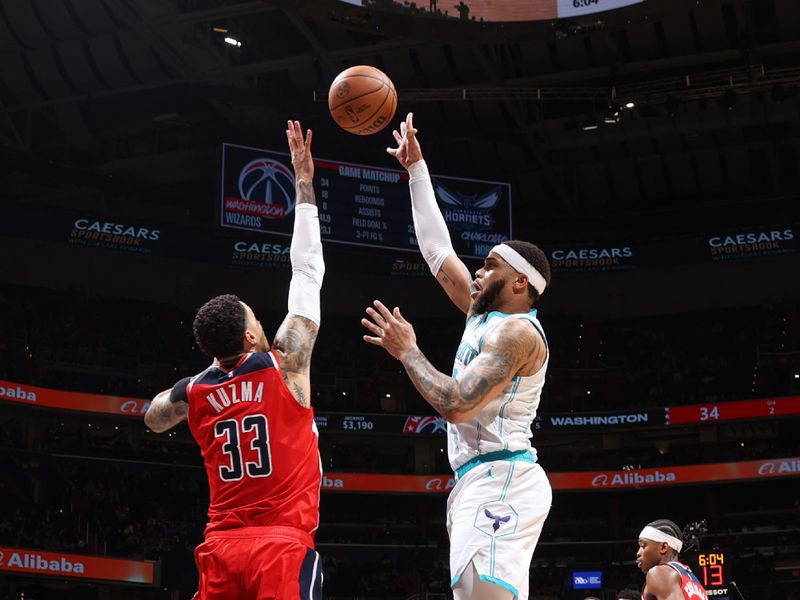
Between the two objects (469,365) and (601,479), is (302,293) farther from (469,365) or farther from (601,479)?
(601,479)

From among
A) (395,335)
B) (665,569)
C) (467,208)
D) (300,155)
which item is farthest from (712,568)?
(395,335)

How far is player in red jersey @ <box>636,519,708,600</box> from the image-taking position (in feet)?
23.6

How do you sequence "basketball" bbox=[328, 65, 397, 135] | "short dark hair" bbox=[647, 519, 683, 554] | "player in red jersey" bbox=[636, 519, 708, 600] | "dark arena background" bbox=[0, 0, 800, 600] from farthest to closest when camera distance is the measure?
"dark arena background" bbox=[0, 0, 800, 600]
"short dark hair" bbox=[647, 519, 683, 554]
"basketball" bbox=[328, 65, 397, 135]
"player in red jersey" bbox=[636, 519, 708, 600]

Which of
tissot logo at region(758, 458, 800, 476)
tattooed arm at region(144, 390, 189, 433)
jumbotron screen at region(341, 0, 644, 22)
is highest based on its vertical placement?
jumbotron screen at region(341, 0, 644, 22)

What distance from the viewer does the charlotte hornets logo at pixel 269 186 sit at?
71.2ft

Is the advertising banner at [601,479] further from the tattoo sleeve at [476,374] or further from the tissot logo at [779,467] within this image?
the tattoo sleeve at [476,374]

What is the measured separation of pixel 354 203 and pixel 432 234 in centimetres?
1665

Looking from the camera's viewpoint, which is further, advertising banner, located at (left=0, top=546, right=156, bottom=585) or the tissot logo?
the tissot logo

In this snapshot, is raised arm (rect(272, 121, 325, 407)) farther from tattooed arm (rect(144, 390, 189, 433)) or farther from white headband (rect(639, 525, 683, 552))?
white headband (rect(639, 525, 683, 552))

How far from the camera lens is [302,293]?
479cm

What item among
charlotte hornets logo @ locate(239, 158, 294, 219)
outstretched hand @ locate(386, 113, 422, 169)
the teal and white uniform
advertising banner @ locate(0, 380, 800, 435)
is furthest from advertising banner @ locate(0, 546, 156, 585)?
the teal and white uniform

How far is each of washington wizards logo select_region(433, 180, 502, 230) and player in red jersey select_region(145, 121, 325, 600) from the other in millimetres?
18073

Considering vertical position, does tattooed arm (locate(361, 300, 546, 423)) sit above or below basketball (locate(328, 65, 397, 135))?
below

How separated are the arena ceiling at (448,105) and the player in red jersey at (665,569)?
11105 millimetres
